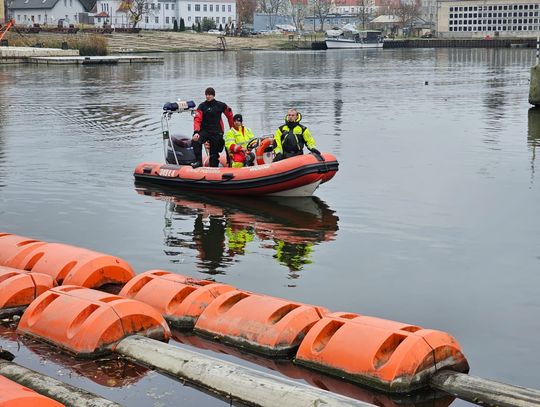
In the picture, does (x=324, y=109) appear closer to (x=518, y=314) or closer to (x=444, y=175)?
(x=444, y=175)

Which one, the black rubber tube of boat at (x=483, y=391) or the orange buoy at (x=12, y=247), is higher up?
the orange buoy at (x=12, y=247)

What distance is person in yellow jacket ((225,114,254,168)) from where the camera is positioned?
1666 cm

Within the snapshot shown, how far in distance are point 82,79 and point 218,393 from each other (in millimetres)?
44912

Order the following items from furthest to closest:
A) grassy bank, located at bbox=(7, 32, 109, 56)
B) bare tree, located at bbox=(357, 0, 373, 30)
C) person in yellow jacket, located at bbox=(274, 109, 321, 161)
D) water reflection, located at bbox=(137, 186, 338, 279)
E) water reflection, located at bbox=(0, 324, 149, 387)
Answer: bare tree, located at bbox=(357, 0, 373, 30)
grassy bank, located at bbox=(7, 32, 109, 56)
person in yellow jacket, located at bbox=(274, 109, 321, 161)
water reflection, located at bbox=(137, 186, 338, 279)
water reflection, located at bbox=(0, 324, 149, 387)

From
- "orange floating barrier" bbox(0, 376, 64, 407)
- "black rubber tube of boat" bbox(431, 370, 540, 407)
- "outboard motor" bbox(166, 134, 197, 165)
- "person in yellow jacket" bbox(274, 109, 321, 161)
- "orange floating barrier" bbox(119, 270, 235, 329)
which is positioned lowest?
"black rubber tube of boat" bbox(431, 370, 540, 407)

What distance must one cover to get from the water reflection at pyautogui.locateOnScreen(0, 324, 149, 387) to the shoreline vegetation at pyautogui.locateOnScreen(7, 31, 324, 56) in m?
68.6

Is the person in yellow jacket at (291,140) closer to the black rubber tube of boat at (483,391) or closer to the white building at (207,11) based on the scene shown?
the black rubber tube of boat at (483,391)

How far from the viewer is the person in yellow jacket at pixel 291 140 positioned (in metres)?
16.0

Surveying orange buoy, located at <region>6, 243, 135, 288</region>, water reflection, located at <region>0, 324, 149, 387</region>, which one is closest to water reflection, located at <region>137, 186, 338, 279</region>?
→ orange buoy, located at <region>6, 243, 135, 288</region>

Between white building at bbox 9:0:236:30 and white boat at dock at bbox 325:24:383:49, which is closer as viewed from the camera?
white boat at dock at bbox 325:24:383:49

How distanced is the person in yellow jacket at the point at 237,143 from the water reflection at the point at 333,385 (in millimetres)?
8222

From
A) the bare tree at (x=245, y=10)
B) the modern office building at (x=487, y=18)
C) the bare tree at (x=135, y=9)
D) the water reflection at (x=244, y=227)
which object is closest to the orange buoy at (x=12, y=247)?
the water reflection at (x=244, y=227)

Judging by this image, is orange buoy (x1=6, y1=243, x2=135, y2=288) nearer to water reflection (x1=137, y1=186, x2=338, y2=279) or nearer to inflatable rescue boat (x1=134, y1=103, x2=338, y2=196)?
water reflection (x1=137, y1=186, x2=338, y2=279)

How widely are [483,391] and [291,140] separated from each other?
9.43 m
